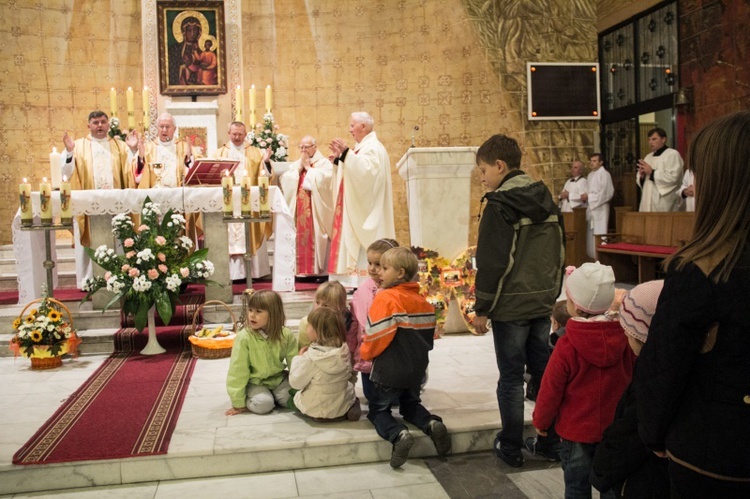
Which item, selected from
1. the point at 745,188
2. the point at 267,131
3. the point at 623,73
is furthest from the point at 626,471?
the point at 623,73

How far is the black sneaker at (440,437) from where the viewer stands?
11.5 ft

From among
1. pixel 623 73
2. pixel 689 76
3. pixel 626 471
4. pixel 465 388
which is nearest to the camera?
pixel 626 471

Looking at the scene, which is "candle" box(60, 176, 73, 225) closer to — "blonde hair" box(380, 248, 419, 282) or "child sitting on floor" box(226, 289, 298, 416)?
"child sitting on floor" box(226, 289, 298, 416)

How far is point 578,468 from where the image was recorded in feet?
8.70

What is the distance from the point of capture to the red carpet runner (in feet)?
11.2

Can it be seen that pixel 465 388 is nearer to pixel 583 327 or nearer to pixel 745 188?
pixel 583 327

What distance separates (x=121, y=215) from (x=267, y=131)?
348 cm

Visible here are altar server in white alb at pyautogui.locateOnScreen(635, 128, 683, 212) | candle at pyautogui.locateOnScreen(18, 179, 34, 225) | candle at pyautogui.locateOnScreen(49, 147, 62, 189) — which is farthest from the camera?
altar server in white alb at pyautogui.locateOnScreen(635, 128, 683, 212)

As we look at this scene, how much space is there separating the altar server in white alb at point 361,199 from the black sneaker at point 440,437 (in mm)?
3126

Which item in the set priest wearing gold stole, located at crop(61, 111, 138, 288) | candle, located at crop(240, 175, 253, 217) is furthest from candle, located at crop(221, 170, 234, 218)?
priest wearing gold stole, located at crop(61, 111, 138, 288)

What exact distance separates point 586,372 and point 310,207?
18.3ft

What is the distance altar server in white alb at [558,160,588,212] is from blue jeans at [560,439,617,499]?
9.19 metres

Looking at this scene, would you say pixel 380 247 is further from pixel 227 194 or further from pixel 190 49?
pixel 190 49

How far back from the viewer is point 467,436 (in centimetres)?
369
